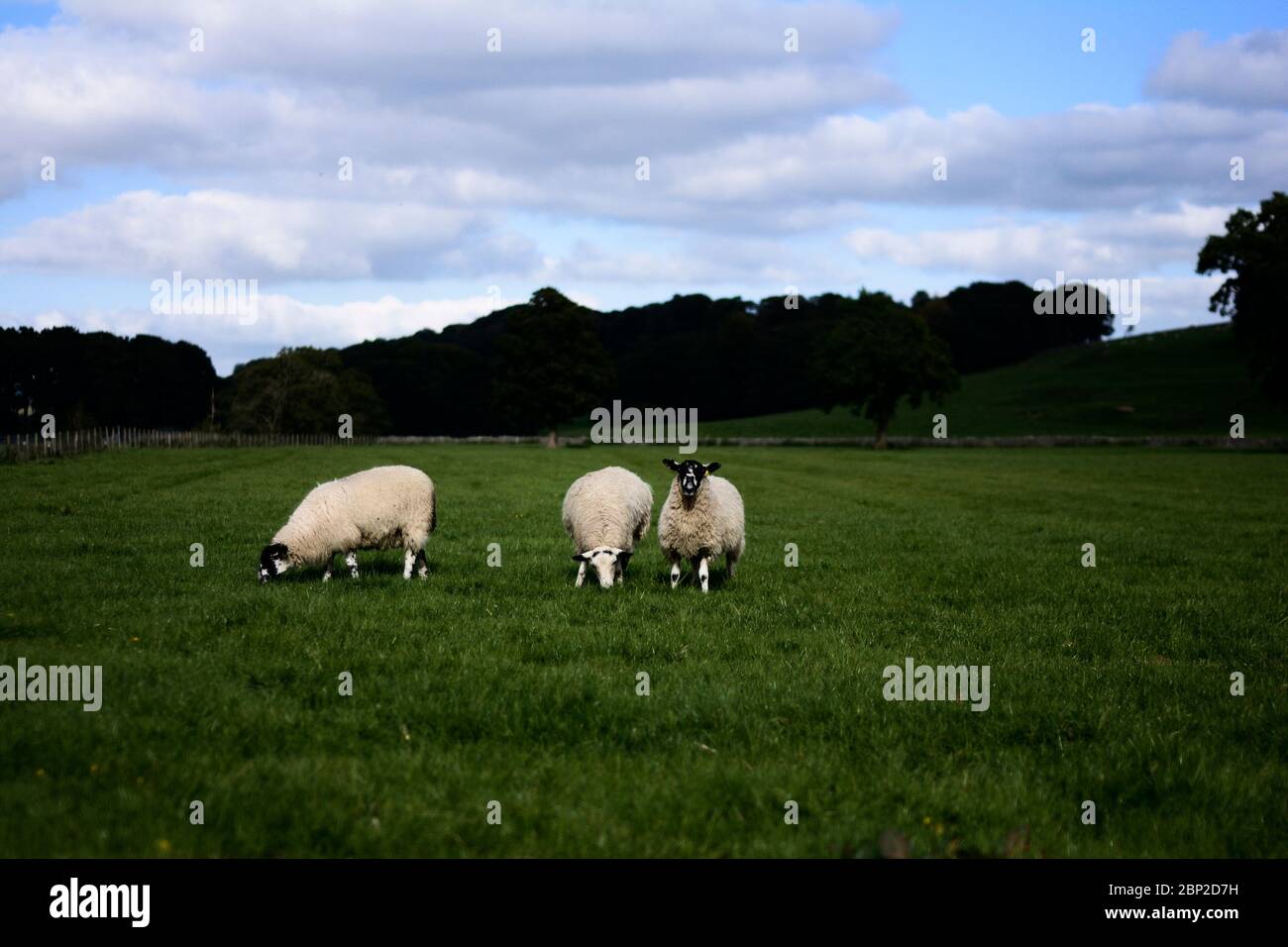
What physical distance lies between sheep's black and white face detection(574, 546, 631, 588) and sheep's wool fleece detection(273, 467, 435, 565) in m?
2.72

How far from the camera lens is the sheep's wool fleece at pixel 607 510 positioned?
14.5 metres

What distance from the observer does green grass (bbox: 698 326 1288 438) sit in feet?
296

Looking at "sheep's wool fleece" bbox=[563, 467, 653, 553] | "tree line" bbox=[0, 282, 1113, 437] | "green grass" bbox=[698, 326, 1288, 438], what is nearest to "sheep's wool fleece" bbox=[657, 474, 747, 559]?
"sheep's wool fleece" bbox=[563, 467, 653, 553]

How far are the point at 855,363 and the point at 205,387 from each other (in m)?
82.4

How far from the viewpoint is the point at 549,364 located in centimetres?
8650

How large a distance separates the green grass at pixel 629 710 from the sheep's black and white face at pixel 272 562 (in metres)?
0.29

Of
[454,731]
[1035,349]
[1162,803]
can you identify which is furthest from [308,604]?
[1035,349]

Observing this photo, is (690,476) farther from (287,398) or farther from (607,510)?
(287,398)

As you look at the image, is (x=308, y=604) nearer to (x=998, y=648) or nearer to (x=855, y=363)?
(x=998, y=648)

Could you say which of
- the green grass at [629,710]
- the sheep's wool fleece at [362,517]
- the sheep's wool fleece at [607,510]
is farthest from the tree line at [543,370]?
the green grass at [629,710]

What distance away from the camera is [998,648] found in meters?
10.3

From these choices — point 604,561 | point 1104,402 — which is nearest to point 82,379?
point 604,561

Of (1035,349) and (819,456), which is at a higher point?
(1035,349)
